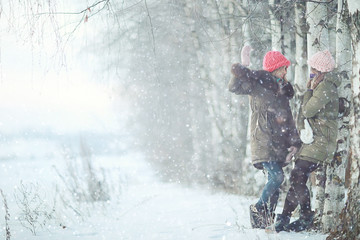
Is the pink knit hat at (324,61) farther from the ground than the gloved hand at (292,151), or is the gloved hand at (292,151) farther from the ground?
the pink knit hat at (324,61)

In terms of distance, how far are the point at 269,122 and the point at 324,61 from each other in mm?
886

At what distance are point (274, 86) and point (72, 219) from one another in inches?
161

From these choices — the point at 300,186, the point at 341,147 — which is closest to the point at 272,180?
the point at 300,186

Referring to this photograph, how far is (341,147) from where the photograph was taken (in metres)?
4.28

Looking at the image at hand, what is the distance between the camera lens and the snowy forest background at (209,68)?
3949 millimetres

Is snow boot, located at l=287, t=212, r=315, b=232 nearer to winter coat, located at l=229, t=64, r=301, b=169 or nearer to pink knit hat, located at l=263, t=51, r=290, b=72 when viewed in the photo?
winter coat, located at l=229, t=64, r=301, b=169

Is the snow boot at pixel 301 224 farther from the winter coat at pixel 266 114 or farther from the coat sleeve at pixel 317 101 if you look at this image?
the coat sleeve at pixel 317 101

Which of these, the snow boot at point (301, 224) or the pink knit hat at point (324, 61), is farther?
the snow boot at point (301, 224)

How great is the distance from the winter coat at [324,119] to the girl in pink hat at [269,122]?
0.19 metres

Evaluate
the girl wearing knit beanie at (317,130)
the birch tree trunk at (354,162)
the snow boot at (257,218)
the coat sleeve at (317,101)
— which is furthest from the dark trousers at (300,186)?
the birch tree trunk at (354,162)

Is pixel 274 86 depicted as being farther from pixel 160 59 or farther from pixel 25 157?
pixel 25 157

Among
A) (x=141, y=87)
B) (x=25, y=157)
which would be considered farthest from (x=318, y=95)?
(x=25, y=157)

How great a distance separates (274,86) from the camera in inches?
169

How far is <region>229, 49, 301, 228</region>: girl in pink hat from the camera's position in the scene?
13.8 ft
